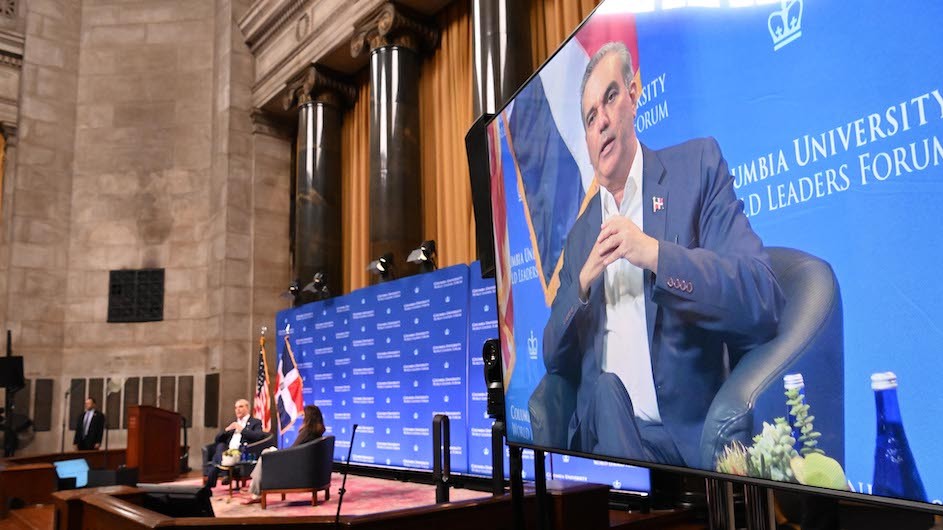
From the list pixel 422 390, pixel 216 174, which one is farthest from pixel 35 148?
pixel 422 390

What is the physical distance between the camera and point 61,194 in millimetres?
14508

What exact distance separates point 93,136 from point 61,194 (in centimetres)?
134

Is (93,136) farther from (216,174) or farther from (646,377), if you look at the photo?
(646,377)

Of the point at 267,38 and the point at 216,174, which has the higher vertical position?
the point at 267,38

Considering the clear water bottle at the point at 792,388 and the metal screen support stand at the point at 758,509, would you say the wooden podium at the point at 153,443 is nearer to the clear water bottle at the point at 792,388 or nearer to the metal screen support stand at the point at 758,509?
the metal screen support stand at the point at 758,509

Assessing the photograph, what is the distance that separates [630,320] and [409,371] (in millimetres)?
6820

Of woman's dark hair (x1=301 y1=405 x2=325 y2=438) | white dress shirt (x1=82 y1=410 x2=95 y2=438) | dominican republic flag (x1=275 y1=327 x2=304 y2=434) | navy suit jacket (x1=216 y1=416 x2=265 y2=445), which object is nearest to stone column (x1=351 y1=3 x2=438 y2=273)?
dominican republic flag (x1=275 y1=327 x2=304 y2=434)

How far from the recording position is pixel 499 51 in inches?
348

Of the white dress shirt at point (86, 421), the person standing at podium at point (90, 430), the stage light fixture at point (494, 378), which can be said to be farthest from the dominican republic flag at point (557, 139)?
the white dress shirt at point (86, 421)

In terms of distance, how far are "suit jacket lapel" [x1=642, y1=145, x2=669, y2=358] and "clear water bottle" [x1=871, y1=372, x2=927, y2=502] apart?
32.2 inches

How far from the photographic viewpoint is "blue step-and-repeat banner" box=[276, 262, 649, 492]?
7711 mm

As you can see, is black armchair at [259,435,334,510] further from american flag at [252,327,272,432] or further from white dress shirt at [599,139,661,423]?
white dress shirt at [599,139,661,423]

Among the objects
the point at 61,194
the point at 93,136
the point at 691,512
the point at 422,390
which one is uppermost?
the point at 93,136

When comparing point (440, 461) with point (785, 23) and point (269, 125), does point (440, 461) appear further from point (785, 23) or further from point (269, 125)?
point (269, 125)
